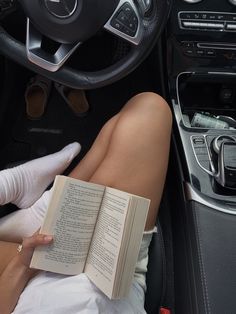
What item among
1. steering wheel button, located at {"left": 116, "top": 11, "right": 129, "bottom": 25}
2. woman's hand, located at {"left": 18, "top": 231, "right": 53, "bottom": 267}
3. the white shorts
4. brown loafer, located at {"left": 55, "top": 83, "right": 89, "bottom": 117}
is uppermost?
steering wheel button, located at {"left": 116, "top": 11, "right": 129, "bottom": 25}

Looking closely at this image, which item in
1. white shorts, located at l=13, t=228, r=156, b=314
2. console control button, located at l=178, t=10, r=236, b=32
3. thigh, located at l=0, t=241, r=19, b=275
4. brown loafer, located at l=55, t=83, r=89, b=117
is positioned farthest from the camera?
brown loafer, located at l=55, t=83, r=89, b=117

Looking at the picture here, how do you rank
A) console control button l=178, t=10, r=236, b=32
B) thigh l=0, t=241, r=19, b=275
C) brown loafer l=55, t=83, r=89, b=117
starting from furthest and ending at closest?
brown loafer l=55, t=83, r=89, b=117 < console control button l=178, t=10, r=236, b=32 < thigh l=0, t=241, r=19, b=275

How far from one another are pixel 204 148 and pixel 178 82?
0.22m

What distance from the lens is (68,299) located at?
0.75m

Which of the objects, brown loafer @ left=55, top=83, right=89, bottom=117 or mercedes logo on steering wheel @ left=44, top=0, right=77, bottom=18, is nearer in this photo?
mercedes logo on steering wheel @ left=44, top=0, right=77, bottom=18

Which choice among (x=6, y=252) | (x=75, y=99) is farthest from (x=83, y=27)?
(x=75, y=99)

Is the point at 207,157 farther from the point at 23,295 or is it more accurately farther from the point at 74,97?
the point at 74,97

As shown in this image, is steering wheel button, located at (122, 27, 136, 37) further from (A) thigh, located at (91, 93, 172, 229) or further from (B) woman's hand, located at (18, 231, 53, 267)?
(B) woman's hand, located at (18, 231, 53, 267)

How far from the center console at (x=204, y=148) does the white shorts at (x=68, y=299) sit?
0.13 metres

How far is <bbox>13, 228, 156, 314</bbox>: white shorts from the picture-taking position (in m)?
0.75

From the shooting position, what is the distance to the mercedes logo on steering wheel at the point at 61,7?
0.80 metres

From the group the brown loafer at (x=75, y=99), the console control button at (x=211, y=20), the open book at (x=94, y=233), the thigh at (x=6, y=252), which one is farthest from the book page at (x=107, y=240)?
the brown loafer at (x=75, y=99)

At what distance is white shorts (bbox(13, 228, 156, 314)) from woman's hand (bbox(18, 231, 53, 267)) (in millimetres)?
52


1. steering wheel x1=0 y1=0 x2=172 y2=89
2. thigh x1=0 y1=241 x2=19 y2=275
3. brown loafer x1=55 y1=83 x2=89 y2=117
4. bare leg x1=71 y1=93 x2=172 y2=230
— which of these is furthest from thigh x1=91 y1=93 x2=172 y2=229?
brown loafer x1=55 y1=83 x2=89 y2=117
